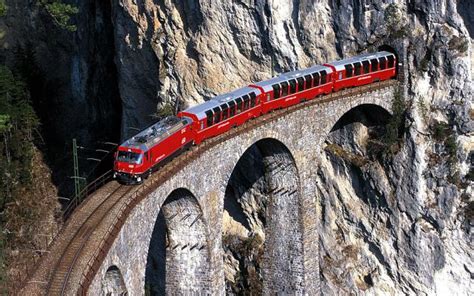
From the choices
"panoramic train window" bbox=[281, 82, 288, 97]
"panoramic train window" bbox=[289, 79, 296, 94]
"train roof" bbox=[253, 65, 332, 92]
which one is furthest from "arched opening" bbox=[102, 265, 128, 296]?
"panoramic train window" bbox=[289, 79, 296, 94]

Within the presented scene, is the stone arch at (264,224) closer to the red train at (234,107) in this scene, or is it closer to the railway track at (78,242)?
the red train at (234,107)

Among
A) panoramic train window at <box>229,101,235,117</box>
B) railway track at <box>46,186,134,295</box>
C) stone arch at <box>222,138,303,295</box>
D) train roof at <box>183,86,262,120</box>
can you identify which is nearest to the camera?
railway track at <box>46,186,134,295</box>

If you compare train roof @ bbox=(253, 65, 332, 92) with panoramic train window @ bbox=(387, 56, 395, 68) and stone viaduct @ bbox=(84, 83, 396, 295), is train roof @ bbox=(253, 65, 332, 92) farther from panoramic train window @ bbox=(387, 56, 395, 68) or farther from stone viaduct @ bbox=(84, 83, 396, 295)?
panoramic train window @ bbox=(387, 56, 395, 68)

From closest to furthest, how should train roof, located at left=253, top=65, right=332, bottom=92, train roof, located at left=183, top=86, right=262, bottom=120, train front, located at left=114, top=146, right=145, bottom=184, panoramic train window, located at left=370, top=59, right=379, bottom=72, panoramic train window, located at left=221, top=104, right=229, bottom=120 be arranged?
train front, located at left=114, top=146, right=145, bottom=184
train roof, located at left=183, top=86, right=262, bottom=120
panoramic train window, located at left=221, top=104, right=229, bottom=120
train roof, located at left=253, top=65, right=332, bottom=92
panoramic train window, located at left=370, top=59, right=379, bottom=72

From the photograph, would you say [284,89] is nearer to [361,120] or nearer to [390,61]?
[361,120]

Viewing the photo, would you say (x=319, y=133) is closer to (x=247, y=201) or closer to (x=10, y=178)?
(x=247, y=201)

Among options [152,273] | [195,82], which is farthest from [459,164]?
[152,273]

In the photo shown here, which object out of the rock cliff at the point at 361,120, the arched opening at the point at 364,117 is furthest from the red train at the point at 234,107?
the rock cliff at the point at 361,120

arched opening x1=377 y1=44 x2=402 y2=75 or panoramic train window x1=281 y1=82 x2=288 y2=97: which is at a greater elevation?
arched opening x1=377 y1=44 x2=402 y2=75
